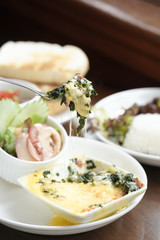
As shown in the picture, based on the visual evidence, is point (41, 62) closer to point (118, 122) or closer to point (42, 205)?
point (118, 122)

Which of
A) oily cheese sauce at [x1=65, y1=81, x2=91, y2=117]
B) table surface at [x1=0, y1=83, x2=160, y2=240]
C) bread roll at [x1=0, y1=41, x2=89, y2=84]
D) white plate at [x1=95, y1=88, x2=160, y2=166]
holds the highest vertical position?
bread roll at [x1=0, y1=41, x2=89, y2=84]

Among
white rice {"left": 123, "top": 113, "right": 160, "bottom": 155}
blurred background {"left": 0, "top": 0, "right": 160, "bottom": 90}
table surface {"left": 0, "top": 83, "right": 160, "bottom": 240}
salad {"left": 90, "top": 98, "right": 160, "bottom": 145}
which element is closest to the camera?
table surface {"left": 0, "top": 83, "right": 160, "bottom": 240}

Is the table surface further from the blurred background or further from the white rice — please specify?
the blurred background

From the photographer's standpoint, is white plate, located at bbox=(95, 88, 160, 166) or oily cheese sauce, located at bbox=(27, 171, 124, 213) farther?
white plate, located at bbox=(95, 88, 160, 166)

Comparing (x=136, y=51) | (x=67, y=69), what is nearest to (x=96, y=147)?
(x=67, y=69)

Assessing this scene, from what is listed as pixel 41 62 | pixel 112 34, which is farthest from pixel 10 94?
pixel 112 34

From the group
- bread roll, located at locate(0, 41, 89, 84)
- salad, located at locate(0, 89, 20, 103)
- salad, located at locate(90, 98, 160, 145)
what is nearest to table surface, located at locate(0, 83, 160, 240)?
salad, located at locate(90, 98, 160, 145)

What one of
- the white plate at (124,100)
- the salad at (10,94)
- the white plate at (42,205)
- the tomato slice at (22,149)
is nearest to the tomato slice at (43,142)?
the tomato slice at (22,149)
